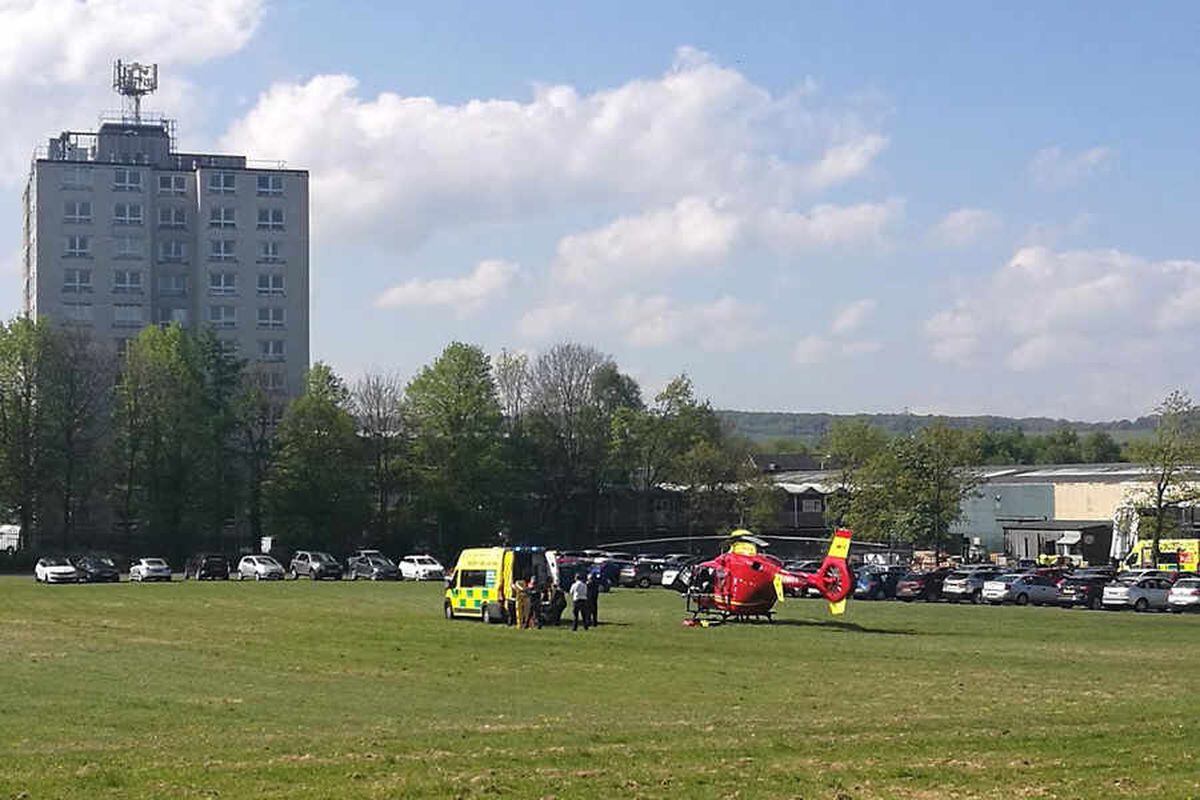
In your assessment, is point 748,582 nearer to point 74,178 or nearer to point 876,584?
point 876,584

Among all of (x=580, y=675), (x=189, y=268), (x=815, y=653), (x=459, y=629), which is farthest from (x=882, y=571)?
(x=189, y=268)

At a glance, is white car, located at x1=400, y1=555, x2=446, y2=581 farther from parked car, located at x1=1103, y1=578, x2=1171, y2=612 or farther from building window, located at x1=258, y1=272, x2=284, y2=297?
building window, located at x1=258, y1=272, x2=284, y2=297

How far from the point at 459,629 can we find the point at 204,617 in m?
9.34

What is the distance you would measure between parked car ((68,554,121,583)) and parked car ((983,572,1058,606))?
143 feet

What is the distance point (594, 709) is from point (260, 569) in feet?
207

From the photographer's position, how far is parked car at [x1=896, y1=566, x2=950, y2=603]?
212 ft

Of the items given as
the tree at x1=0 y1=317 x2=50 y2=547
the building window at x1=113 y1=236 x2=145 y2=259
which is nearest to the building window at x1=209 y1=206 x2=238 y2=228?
the building window at x1=113 y1=236 x2=145 y2=259

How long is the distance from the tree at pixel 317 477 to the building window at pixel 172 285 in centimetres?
2887

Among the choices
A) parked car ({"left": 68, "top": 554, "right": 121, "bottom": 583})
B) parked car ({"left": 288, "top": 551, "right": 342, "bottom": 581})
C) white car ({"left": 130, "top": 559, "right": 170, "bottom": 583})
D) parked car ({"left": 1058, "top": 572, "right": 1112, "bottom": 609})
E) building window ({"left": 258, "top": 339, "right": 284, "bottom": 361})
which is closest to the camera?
parked car ({"left": 1058, "top": 572, "right": 1112, "bottom": 609})

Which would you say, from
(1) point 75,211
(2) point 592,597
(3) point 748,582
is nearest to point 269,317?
(1) point 75,211

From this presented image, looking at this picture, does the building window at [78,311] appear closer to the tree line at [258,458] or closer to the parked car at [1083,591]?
the tree line at [258,458]

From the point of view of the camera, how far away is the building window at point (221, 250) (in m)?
128

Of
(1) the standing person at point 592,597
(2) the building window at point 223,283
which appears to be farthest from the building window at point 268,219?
(1) the standing person at point 592,597

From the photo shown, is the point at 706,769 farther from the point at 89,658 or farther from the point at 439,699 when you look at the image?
the point at 89,658
